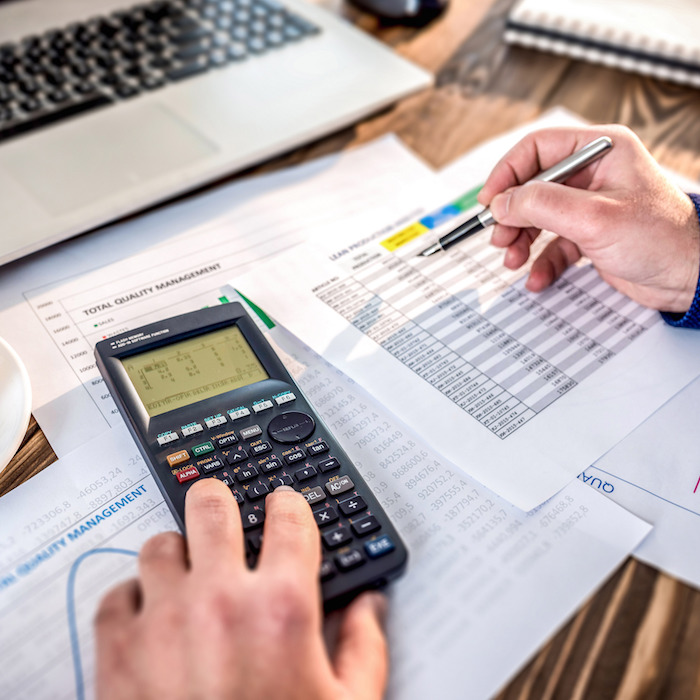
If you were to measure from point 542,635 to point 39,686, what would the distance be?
0.24 meters

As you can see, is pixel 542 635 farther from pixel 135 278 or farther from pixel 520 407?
pixel 135 278

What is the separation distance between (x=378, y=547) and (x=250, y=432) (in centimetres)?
11

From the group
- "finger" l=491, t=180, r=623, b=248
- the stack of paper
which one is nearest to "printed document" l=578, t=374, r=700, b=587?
the stack of paper

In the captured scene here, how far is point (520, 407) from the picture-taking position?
0.45 m

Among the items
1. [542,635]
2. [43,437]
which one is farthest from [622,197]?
[43,437]

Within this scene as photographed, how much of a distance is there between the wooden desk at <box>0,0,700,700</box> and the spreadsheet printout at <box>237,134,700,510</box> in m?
0.08

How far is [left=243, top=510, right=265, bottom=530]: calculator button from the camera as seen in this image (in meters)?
0.37

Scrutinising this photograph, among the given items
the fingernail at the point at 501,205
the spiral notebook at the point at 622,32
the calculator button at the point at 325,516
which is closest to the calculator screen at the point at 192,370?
the calculator button at the point at 325,516

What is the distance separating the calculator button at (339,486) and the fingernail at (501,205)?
0.24 metres

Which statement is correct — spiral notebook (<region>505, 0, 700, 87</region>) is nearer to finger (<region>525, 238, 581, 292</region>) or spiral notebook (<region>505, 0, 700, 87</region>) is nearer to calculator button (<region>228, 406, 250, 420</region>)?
finger (<region>525, 238, 581, 292</region>)

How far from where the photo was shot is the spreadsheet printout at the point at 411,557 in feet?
1.09

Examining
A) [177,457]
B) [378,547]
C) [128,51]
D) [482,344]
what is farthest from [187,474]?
[128,51]

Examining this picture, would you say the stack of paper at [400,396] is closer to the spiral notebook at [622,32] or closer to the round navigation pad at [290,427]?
the round navigation pad at [290,427]

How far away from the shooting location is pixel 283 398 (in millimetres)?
433
